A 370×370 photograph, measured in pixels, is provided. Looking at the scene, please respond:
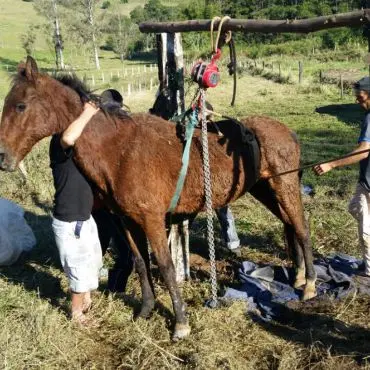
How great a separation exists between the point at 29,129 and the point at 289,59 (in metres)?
36.0

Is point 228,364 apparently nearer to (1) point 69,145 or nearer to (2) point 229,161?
(2) point 229,161

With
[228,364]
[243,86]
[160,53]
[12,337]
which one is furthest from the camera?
[243,86]

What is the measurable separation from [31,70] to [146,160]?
108 centimetres

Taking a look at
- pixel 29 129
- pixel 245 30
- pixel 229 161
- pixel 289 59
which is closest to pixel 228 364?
pixel 229 161

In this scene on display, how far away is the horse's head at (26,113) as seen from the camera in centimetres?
348

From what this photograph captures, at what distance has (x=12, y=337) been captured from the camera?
379cm

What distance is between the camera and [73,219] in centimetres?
388

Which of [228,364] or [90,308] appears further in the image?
[90,308]

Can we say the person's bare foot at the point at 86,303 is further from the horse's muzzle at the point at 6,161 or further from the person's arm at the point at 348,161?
the person's arm at the point at 348,161

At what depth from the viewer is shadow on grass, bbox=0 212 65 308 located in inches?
195

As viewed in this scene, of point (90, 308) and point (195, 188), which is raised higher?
point (195, 188)

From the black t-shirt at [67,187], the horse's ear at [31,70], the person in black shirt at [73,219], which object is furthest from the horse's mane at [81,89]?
the black t-shirt at [67,187]

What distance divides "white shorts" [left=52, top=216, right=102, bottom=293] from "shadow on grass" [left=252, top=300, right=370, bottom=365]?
1.51 metres

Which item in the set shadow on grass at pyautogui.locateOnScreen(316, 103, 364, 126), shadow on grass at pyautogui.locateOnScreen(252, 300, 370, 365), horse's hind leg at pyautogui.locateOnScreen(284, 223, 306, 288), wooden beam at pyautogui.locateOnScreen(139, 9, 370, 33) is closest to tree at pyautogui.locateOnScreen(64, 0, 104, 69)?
shadow on grass at pyautogui.locateOnScreen(316, 103, 364, 126)
